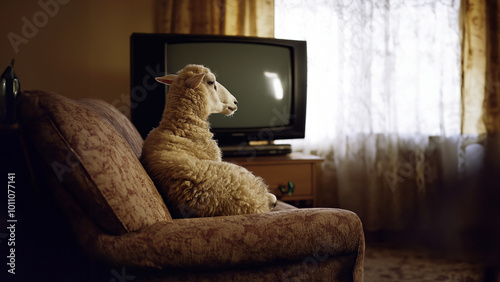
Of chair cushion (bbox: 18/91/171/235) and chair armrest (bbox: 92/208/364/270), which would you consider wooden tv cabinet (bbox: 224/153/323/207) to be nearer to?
chair armrest (bbox: 92/208/364/270)

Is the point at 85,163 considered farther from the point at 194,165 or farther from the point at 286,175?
the point at 286,175

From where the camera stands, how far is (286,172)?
227 centimetres

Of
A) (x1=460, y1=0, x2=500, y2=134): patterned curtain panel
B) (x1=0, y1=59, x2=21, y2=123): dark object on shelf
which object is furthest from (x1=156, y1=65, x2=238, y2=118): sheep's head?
(x1=460, y1=0, x2=500, y2=134): patterned curtain panel

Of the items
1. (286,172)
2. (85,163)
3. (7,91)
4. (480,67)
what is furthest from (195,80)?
(480,67)

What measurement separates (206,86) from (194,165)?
27 cm

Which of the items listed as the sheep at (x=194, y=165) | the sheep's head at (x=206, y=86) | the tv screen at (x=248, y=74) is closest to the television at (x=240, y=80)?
the tv screen at (x=248, y=74)

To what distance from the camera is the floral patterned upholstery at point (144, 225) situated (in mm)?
821

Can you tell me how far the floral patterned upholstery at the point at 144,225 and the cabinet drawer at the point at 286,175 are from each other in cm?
122

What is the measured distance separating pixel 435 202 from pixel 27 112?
3.05 meters

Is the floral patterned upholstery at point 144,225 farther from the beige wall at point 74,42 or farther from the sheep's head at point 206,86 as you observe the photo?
the beige wall at point 74,42

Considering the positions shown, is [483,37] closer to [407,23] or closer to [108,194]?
[407,23]

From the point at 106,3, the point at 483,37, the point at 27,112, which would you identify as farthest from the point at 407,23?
the point at 27,112

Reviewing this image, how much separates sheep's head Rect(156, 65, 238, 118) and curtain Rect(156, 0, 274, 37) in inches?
61.4

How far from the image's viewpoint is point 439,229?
312cm
